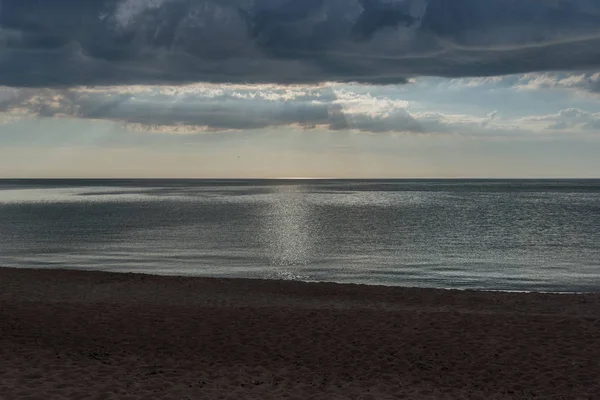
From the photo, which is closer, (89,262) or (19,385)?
(19,385)

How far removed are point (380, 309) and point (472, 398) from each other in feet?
30.7

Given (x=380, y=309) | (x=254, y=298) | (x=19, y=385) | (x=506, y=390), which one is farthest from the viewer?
(x=254, y=298)

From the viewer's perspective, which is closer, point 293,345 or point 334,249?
point 293,345

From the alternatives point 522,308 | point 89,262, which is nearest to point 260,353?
point 522,308

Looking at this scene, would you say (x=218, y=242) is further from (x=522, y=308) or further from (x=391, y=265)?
(x=522, y=308)

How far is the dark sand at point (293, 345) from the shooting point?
46.0 ft

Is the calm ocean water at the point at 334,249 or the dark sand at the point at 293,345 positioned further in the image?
the calm ocean water at the point at 334,249

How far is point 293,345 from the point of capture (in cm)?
1795

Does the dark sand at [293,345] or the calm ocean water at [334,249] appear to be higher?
the dark sand at [293,345]

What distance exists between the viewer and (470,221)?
276ft

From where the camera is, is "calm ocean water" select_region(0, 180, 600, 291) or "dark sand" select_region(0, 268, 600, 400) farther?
"calm ocean water" select_region(0, 180, 600, 291)

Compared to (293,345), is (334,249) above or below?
below

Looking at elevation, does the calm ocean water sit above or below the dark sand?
below

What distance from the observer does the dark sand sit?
14009 millimetres
